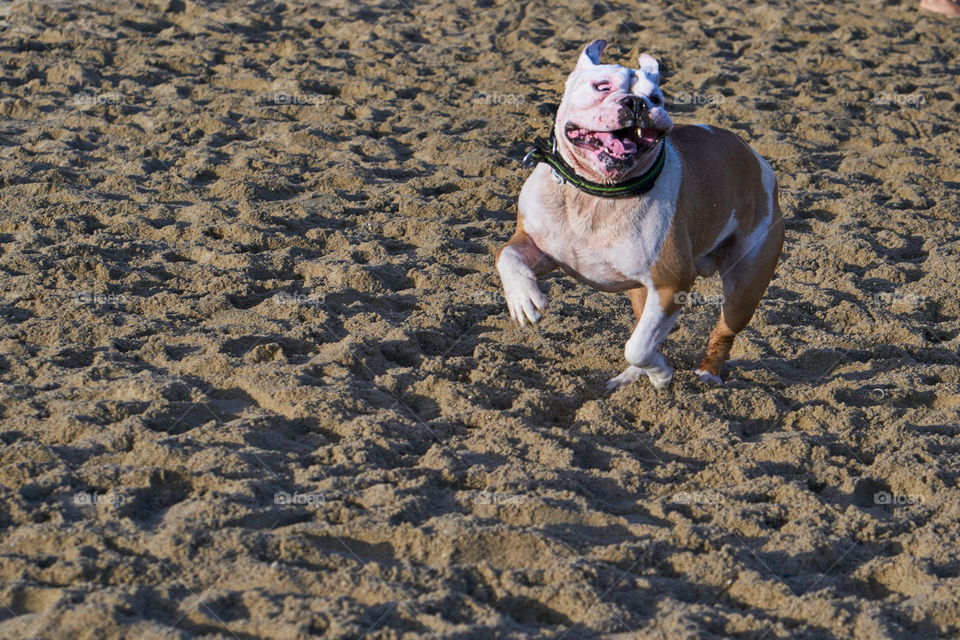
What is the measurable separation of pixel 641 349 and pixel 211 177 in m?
3.81

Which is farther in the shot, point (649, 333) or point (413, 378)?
point (413, 378)

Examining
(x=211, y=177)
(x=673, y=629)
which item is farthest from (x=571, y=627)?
(x=211, y=177)

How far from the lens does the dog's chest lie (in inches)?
170

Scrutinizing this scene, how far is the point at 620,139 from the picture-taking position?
4078 millimetres

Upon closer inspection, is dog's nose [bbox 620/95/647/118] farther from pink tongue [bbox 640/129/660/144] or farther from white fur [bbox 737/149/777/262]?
white fur [bbox 737/149/777/262]

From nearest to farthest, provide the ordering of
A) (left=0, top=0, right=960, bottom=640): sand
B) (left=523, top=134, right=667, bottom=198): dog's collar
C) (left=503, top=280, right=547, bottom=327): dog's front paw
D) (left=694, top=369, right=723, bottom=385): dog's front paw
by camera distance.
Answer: (left=0, top=0, right=960, bottom=640): sand, (left=523, top=134, right=667, bottom=198): dog's collar, (left=503, top=280, right=547, bottom=327): dog's front paw, (left=694, top=369, right=723, bottom=385): dog's front paw

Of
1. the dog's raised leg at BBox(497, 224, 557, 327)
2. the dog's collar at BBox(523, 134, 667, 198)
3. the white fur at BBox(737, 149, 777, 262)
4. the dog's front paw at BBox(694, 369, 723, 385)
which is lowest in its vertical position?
the dog's front paw at BBox(694, 369, 723, 385)

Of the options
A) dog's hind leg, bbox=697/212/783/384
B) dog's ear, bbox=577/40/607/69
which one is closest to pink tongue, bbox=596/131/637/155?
dog's ear, bbox=577/40/607/69

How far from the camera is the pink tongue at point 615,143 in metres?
4.06

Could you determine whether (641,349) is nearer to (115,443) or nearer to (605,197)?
(605,197)

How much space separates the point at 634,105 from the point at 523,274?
0.89 metres

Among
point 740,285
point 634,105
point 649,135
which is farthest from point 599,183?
point 740,285

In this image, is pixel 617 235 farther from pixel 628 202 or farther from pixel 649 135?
pixel 649 135

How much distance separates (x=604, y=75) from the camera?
4160mm
